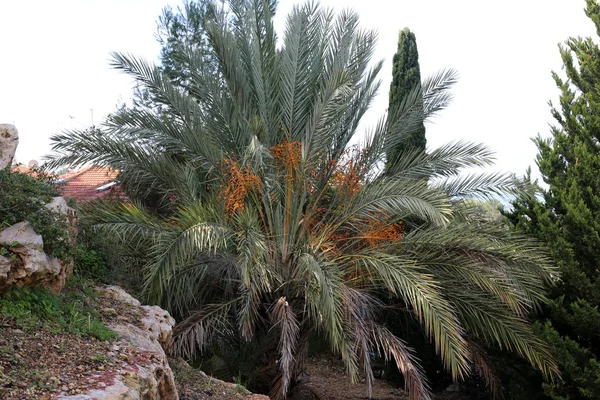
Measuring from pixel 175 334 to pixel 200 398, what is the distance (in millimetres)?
1655

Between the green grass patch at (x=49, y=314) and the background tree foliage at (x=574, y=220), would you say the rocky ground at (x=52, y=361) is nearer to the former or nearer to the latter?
the green grass patch at (x=49, y=314)

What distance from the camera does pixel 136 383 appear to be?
4.68 metres

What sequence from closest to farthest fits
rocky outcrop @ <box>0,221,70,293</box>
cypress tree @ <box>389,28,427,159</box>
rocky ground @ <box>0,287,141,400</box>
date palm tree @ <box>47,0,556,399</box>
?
rocky ground @ <box>0,287,141,400</box> < rocky outcrop @ <box>0,221,70,293</box> < date palm tree @ <box>47,0,556,399</box> < cypress tree @ <box>389,28,427,159</box>

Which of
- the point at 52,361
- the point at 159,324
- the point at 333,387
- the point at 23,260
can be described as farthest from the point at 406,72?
the point at 52,361

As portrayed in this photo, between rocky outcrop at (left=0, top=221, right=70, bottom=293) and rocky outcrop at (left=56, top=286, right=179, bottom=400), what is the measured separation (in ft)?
2.46

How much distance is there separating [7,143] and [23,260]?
5.85ft

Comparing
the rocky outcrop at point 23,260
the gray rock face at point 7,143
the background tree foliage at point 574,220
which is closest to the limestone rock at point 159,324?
the rocky outcrop at point 23,260

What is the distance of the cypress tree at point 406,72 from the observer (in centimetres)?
1218

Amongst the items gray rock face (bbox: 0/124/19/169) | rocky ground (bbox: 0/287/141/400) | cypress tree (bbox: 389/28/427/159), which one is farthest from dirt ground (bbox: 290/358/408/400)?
gray rock face (bbox: 0/124/19/169)

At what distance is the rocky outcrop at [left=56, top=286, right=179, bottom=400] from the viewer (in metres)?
4.44

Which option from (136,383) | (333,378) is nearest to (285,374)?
(136,383)

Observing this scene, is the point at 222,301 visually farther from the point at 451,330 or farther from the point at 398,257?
the point at 451,330

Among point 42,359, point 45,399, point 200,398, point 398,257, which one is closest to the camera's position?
point 45,399

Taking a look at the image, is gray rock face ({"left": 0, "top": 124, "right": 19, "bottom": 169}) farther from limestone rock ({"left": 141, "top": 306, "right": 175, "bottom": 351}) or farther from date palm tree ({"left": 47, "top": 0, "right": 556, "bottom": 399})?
limestone rock ({"left": 141, "top": 306, "right": 175, "bottom": 351})
